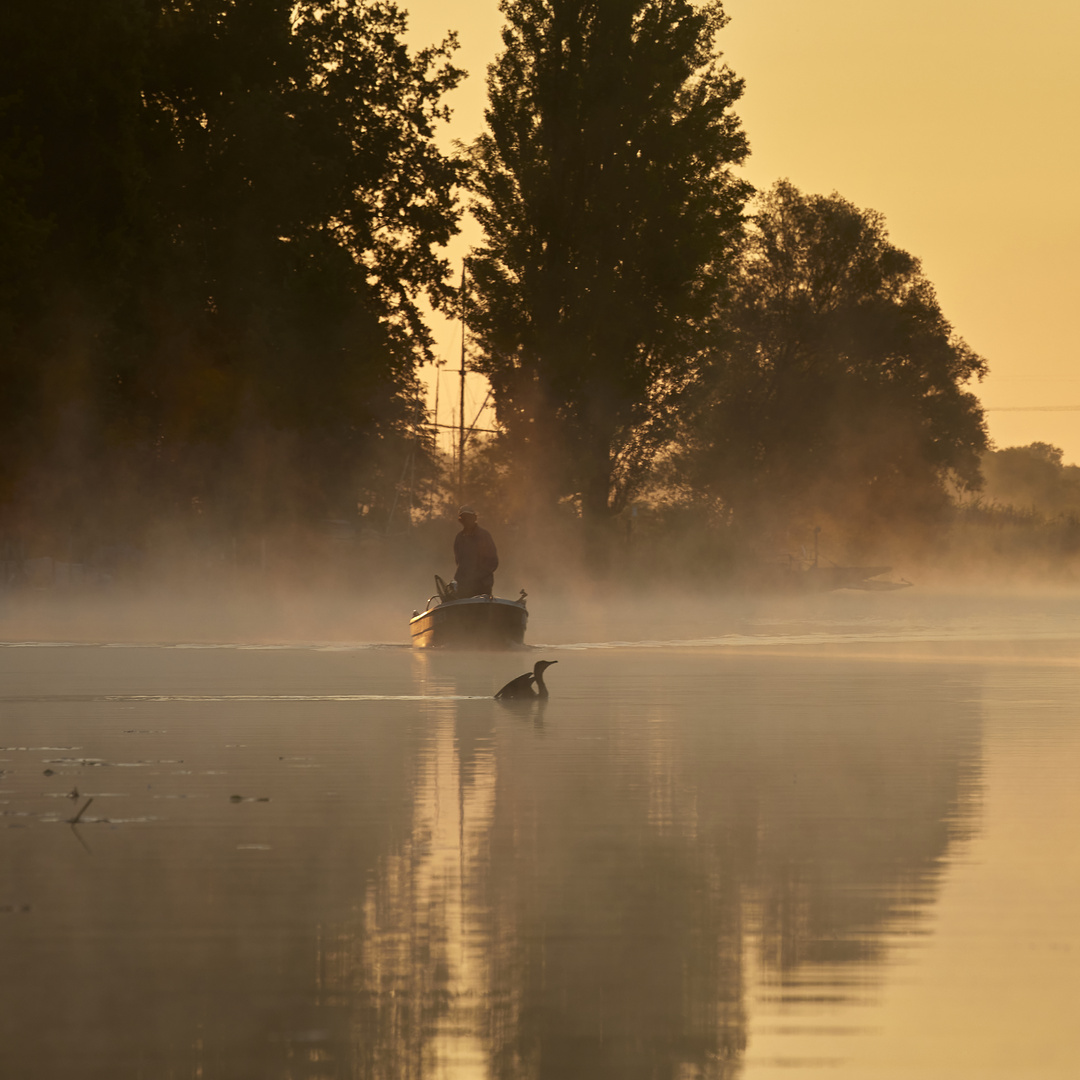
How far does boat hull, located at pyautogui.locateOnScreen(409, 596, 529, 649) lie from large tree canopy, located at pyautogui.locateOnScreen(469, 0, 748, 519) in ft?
76.0

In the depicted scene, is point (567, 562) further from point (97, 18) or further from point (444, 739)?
point (444, 739)

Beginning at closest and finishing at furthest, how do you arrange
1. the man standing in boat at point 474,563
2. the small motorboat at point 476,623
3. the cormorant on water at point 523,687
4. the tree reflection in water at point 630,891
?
the tree reflection in water at point 630,891 → the cormorant on water at point 523,687 → the small motorboat at point 476,623 → the man standing in boat at point 474,563

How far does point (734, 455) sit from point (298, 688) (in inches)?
2423

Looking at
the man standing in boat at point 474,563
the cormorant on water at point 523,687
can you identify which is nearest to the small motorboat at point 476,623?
the man standing in boat at point 474,563

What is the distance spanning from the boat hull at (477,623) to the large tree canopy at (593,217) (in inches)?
912

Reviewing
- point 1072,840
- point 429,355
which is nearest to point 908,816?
point 1072,840

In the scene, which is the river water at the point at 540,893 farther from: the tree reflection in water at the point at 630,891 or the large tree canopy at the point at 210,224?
the large tree canopy at the point at 210,224

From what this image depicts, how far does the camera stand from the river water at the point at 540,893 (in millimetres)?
5953

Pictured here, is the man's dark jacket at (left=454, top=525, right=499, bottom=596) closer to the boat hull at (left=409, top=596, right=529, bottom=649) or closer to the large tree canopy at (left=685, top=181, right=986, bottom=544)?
the boat hull at (left=409, top=596, right=529, bottom=649)

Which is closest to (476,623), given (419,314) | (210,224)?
(210,224)

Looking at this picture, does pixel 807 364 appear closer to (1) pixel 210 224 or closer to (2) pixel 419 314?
(2) pixel 419 314

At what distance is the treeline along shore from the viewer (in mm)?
36562

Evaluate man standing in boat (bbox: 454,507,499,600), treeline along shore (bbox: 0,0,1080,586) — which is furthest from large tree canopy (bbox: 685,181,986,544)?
man standing in boat (bbox: 454,507,499,600)

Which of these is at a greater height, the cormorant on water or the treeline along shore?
the treeline along shore
